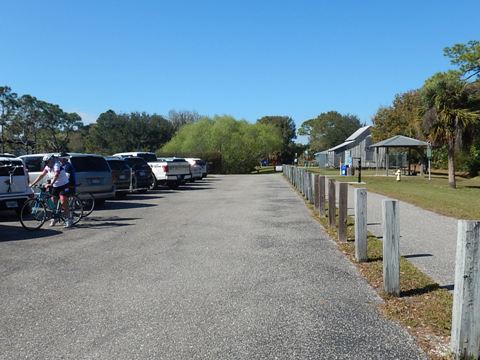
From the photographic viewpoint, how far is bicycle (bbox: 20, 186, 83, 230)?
36.9ft

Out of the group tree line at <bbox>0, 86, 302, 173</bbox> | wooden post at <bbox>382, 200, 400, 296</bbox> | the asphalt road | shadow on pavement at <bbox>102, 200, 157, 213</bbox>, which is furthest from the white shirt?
tree line at <bbox>0, 86, 302, 173</bbox>

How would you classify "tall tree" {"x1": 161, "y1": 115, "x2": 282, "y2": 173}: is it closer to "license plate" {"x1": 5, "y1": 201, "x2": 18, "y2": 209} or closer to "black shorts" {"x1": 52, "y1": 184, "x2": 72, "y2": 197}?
"license plate" {"x1": 5, "y1": 201, "x2": 18, "y2": 209}

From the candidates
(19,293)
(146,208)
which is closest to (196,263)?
(19,293)

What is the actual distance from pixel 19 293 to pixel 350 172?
40489 mm

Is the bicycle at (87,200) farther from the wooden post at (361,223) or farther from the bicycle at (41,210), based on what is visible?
the wooden post at (361,223)

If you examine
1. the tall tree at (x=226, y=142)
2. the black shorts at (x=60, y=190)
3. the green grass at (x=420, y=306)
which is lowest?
the green grass at (x=420, y=306)

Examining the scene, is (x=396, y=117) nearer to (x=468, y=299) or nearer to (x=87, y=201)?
(x=87, y=201)

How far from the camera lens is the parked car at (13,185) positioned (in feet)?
40.4

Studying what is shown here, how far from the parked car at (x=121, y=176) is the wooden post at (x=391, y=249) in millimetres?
14916

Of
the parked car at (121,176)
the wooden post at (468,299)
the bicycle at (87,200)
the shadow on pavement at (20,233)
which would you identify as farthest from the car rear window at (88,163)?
the wooden post at (468,299)

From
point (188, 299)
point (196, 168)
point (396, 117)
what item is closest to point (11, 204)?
point (188, 299)

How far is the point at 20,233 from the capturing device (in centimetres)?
1071

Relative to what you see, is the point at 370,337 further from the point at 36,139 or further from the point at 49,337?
the point at 36,139

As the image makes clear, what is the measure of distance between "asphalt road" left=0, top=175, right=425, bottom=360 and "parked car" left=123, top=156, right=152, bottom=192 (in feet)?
34.1
